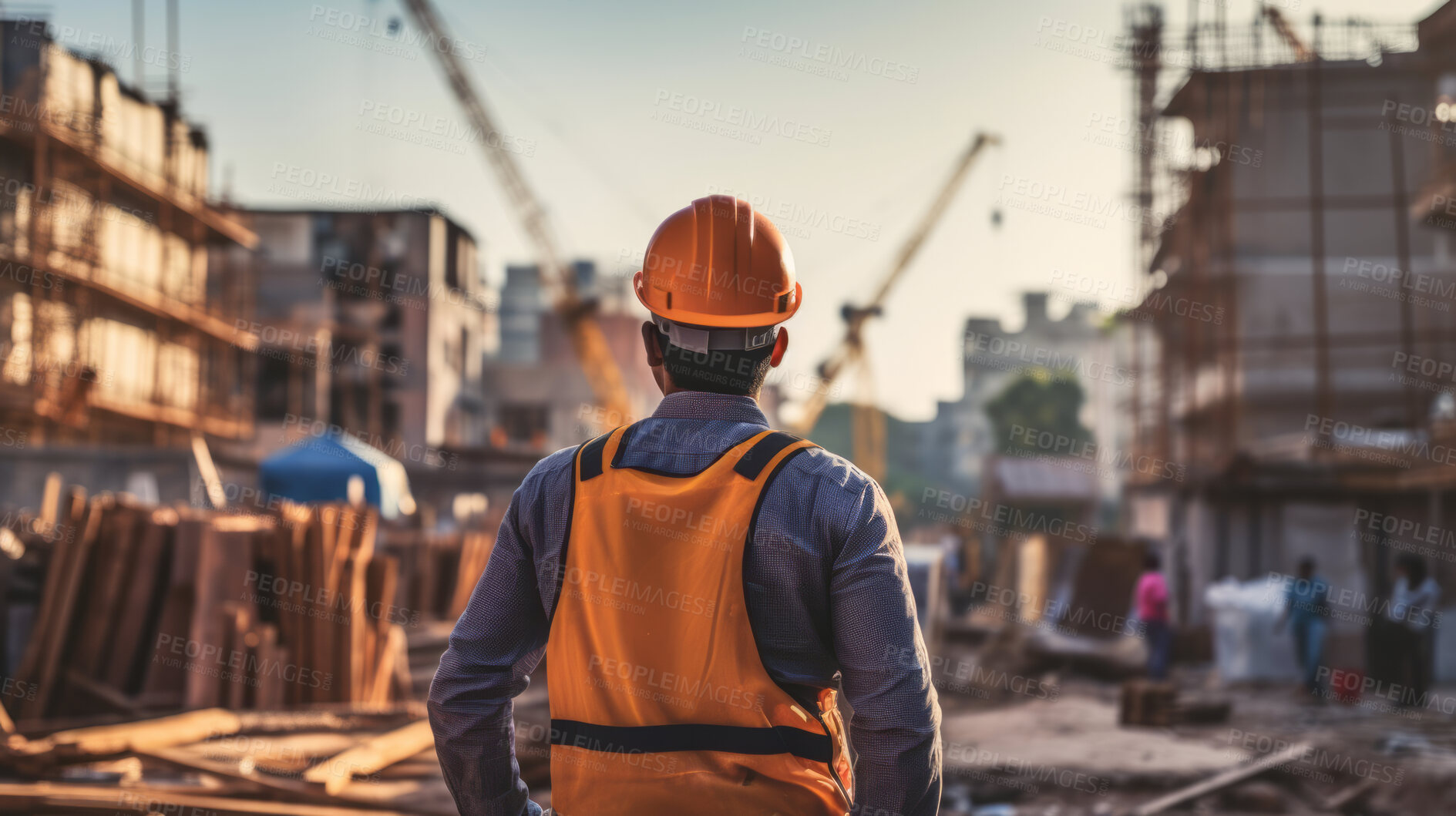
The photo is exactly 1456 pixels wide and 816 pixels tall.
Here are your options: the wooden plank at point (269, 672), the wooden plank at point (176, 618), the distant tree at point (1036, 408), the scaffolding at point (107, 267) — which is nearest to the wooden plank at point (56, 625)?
the wooden plank at point (176, 618)

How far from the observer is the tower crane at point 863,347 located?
53.5m

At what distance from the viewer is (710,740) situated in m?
1.91

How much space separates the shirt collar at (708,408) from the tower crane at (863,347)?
5057 cm

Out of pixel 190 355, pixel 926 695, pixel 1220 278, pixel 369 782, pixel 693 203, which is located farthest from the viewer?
pixel 190 355

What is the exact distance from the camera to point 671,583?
6.40 ft

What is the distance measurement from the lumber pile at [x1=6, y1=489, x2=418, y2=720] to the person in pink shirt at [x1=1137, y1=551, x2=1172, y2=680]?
32.7 ft

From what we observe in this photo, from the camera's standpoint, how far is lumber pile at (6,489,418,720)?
28.5 ft

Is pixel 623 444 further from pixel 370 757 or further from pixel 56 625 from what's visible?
pixel 56 625

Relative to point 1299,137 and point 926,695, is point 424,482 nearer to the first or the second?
point 1299,137

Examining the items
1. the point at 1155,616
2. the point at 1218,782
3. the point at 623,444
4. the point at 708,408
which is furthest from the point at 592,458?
the point at 1155,616

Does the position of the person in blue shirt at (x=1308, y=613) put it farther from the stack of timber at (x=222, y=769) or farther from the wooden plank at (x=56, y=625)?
the wooden plank at (x=56, y=625)

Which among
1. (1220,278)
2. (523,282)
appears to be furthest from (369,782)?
(523,282)

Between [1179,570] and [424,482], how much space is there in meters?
24.7

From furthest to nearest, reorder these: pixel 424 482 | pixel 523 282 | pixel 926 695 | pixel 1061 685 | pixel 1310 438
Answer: pixel 523 282
pixel 424 482
pixel 1310 438
pixel 1061 685
pixel 926 695
